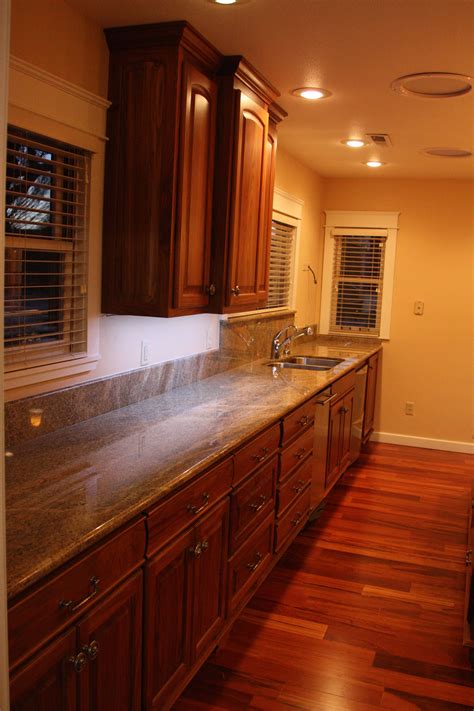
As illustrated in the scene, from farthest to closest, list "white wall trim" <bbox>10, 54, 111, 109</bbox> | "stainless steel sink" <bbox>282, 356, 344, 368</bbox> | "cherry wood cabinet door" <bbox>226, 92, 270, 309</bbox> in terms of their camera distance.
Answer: "stainless steel sink" <bbox>282, 356, 344, 368</bbox> → "cherry wood cabinet door" <bbox>226, 92, 270, 309</bbox> → "white wall trim" <bbox>10, 54, 111, 109</bbox>

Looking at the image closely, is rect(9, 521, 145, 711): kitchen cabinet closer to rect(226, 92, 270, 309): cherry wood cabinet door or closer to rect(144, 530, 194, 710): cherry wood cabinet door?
rect(144, 530, 194, 710): cherry wood cabinet door

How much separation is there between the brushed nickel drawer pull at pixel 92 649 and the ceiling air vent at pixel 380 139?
344cm

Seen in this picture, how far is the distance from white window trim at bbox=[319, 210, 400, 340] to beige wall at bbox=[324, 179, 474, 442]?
0.05 meters

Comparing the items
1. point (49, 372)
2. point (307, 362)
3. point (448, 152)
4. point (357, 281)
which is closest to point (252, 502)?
point (49, 372)

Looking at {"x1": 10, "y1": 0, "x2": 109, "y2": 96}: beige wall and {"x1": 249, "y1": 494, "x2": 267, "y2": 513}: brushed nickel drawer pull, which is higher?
{"x1": 10, "y1": 0, "x2": 109, "y2": 96}: beige wall

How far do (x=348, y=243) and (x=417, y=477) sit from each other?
87.7 inches

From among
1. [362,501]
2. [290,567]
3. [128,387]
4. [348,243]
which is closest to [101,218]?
[128,387]

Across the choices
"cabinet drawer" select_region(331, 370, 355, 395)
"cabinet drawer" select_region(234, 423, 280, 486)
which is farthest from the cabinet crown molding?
"cabinet drawer" select_region(331, 370, 355, 395)

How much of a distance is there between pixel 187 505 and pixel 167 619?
33 centimetres

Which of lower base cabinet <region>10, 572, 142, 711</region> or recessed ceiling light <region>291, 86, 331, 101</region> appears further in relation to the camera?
recessed ceiling light <region>291, 86, 331, 101</region>

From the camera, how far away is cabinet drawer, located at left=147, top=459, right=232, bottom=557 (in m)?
1.88

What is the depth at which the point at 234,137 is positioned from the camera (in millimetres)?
2992

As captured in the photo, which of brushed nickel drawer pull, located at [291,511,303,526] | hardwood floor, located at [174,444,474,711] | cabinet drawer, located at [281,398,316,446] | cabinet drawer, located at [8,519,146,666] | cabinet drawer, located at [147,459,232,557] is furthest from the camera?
brushed nickel drawer pull, located at [291,511,303,526]

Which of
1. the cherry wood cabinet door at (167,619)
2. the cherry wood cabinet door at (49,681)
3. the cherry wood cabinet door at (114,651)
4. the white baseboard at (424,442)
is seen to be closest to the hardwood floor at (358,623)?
the cherry wood cabinet door at (167,619)
